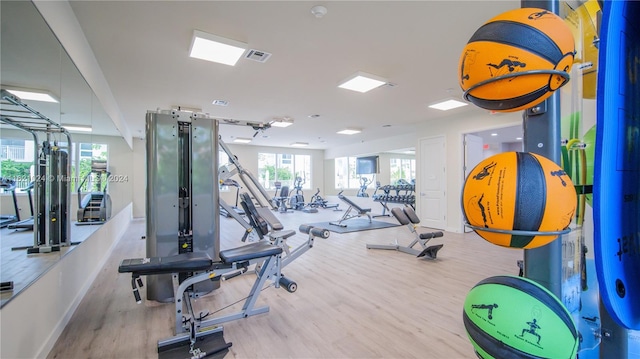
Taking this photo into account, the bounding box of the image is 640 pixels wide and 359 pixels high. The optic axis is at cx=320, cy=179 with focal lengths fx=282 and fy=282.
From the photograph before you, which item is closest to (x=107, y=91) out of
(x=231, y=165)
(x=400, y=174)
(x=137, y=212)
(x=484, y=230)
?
(x=231, y=165)

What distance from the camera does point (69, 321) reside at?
2.44 m

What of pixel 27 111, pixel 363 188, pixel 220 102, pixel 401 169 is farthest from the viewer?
pixel 401 169

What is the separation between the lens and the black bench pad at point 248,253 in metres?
2.24

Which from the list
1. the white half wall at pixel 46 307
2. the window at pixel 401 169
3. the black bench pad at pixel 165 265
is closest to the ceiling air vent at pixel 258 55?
the black bench pad at pixel 165 265

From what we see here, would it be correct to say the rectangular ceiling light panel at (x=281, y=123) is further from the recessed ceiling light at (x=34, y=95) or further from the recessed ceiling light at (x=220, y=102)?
the recessed ceiling light at (x=34, y=95)

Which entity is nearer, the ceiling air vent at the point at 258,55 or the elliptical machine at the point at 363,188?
the ceiling air vent at the point at 258,55

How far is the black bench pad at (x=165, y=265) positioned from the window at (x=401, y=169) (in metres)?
10.8

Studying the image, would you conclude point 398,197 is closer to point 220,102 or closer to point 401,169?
point 401,169

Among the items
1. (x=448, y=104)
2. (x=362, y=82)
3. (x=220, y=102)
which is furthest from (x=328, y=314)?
(x=448, y=104)

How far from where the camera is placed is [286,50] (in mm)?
3336

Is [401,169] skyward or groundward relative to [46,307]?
skyward

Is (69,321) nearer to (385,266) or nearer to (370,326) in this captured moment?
(370,326)

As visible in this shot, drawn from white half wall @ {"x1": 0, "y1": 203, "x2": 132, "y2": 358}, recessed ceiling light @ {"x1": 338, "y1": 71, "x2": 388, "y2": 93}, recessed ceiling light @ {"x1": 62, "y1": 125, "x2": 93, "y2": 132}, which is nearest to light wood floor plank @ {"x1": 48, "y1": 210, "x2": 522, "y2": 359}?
white half wall @ {"x1": 0, "y1": 203, "x2": 132, "y2": 358}

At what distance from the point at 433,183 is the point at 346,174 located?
6122mm
